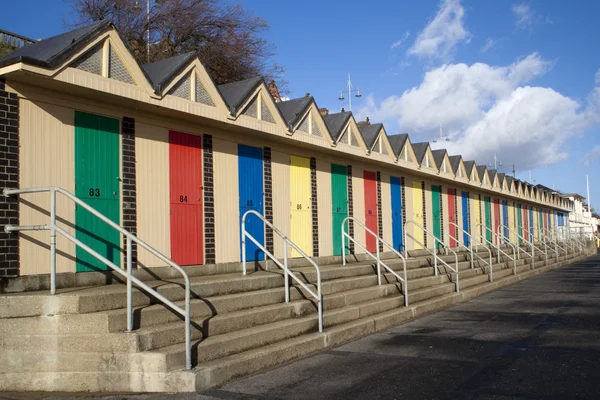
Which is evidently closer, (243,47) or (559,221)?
(243,47)

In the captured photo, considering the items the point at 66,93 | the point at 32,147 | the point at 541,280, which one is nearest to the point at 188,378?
→ the point at 32,147

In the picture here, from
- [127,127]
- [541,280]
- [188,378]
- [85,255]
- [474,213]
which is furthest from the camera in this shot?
[474,213]

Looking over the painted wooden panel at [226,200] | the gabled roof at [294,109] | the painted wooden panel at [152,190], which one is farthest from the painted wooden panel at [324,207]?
the painted wooden panel at [152,190]

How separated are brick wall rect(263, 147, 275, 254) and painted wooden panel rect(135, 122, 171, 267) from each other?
274 centimetres

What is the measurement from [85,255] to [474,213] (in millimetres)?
19747

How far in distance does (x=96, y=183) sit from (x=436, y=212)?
14.5m

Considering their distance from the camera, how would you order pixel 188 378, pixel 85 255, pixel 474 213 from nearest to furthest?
pixel 188 378 < pixel 85 255 < pixel 474 213

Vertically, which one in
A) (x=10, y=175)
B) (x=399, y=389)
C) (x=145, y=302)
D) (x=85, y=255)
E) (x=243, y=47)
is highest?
(x=243, y=47)

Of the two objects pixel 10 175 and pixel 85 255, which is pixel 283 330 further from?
pixel 10 175

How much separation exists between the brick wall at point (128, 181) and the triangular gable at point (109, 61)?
722mm

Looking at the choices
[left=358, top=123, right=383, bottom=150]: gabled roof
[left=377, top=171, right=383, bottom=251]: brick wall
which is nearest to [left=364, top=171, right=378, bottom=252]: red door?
[left=377, top=171, right=383, bottom=251]: brick wall

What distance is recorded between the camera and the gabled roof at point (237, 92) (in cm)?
1035

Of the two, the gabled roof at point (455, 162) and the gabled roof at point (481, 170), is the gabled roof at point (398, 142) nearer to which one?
the gabled roof at point (455, 162)

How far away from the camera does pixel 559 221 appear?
44.7 metres
